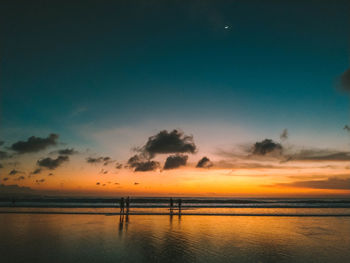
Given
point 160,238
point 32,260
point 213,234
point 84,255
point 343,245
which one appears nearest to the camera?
point 32,260

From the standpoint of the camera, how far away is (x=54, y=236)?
1504 cm

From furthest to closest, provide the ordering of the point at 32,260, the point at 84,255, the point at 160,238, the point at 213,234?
the point at 213,234
the point at 160,238
the point at 84,255
the point at 32,260

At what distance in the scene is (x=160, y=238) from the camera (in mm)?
14742

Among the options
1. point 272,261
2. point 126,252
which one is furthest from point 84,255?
point 272,261

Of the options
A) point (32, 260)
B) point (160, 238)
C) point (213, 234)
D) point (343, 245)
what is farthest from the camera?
point (213, 234)

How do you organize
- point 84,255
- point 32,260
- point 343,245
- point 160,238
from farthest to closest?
point 160,238
point 343,245
point 84,255
point 32,260

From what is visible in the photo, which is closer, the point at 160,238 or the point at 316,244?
the point at 316,244

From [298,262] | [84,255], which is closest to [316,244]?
[298,262]

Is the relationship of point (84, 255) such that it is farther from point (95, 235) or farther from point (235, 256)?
point (235, 256)

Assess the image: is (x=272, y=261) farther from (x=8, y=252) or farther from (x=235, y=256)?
(x=8, y=252)

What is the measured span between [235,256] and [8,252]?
33.1ft

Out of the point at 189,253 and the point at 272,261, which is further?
the point at 189,253

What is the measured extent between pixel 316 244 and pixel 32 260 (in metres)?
13.9

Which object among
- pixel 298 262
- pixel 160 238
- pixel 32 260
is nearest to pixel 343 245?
pixel 298 262
